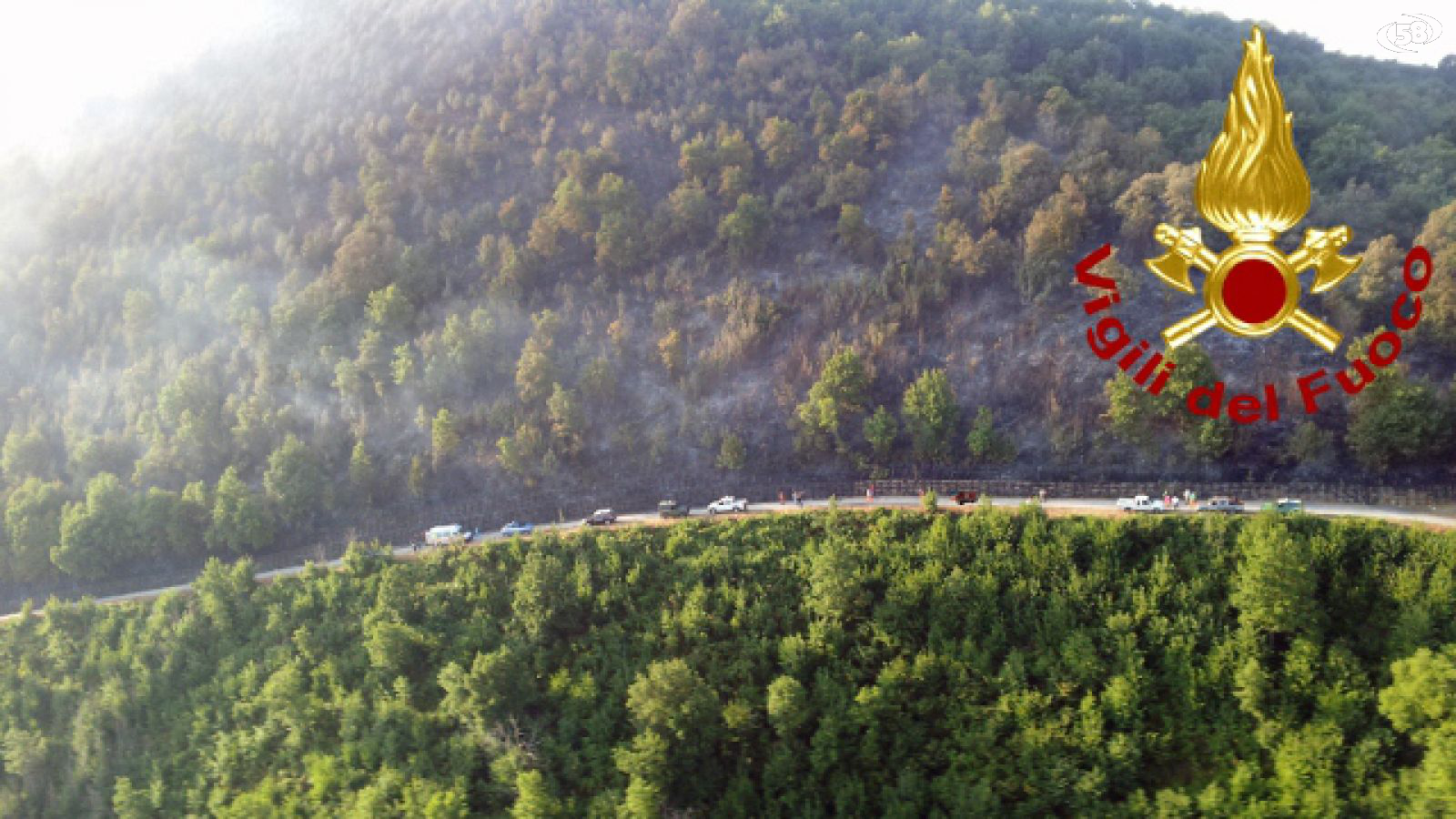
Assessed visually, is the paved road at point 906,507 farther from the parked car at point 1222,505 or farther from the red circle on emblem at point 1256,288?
the red circle on emblem at point 1256,288

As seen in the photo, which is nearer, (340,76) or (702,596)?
(702,596)

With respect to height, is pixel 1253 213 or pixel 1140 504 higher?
pixel 1253 213

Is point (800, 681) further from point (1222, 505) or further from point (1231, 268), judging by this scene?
point (1231, 268)

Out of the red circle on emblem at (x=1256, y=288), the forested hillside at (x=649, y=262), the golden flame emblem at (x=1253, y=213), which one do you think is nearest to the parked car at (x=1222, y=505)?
the forested hillside at (x=649, y=262)

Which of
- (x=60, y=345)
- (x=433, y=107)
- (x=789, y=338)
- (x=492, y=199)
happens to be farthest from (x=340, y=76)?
(x=789, y=338)

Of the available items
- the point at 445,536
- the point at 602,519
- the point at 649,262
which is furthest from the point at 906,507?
the point at 649,262

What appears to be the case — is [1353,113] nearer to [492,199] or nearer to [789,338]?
[789,338]

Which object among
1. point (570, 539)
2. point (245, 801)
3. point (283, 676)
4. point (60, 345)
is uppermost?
point (60, 345)
